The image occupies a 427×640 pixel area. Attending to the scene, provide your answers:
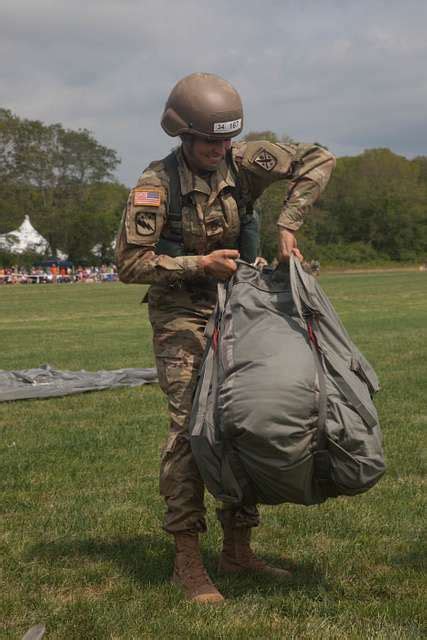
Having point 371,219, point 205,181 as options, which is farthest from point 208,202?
point 371,219

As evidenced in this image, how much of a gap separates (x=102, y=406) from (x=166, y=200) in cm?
575

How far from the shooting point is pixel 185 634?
364cm

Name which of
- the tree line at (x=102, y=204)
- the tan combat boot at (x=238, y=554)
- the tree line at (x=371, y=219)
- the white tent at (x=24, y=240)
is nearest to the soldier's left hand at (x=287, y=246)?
the tan combat boot at (x=238, y=554)

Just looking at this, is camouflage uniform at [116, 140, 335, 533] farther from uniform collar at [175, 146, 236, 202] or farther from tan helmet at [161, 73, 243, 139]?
tan helmet at [161, 73, 243, 139]

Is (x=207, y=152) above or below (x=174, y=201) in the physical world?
above

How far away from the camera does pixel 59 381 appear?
11180 mm

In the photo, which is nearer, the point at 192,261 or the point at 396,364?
the point at 192,261

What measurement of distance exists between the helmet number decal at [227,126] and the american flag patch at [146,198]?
430 mm

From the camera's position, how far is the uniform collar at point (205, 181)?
14.3 ft

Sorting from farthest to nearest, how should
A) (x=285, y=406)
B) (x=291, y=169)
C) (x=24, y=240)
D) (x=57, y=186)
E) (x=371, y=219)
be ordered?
(x=371, y=219), (x=57, y=186), (x=24, y=240), (x=291, y=169), (x=285, y=406)

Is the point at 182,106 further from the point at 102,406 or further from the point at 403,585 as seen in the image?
the point at 102,406

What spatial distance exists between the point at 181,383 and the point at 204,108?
1.37m

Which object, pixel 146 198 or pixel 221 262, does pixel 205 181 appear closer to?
pixel 146 198

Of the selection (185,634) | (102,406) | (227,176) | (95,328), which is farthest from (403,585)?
(95,328)
